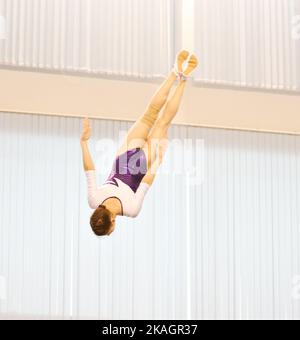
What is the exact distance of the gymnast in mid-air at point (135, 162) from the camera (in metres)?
6.12

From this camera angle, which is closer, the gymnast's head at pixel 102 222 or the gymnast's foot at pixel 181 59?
the gymnast's head at pixel 102 222

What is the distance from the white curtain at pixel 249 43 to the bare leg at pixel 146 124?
6.26ft

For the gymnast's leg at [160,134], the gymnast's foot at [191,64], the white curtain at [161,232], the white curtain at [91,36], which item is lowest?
the white curtain at [161,232]

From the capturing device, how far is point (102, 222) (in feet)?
19.6

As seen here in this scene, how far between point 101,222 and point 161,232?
91.9 inches

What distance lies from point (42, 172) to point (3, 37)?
138 centimetres

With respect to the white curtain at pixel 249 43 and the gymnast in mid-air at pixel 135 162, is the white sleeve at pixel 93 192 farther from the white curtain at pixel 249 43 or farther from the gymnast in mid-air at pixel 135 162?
the white curtain at pixel 249 43

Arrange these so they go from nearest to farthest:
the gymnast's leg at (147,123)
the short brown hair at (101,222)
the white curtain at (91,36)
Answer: the short brown hair at (101,222) → the gymnast's leg at (147,123) → the white curtain at (91,36)

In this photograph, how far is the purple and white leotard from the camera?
6.24 m
